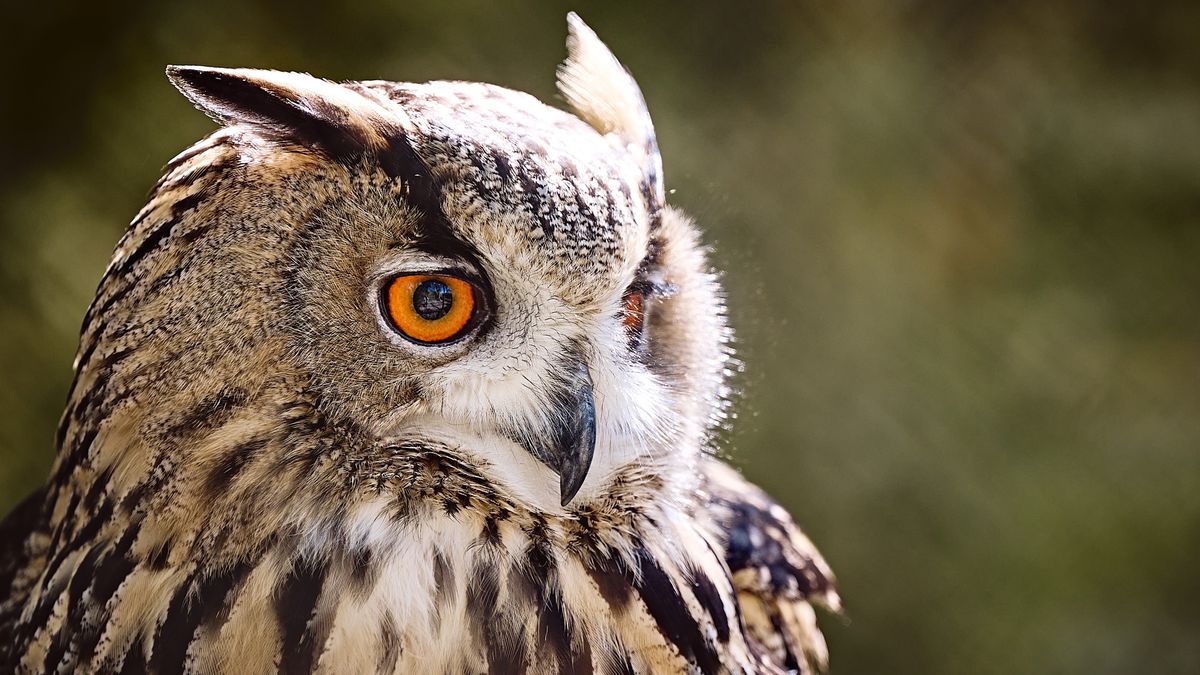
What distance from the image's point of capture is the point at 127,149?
1960 mm

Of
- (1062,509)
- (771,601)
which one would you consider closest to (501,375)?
(771,601)

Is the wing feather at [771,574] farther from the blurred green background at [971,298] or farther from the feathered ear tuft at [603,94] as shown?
the blurred green background at [971,298]

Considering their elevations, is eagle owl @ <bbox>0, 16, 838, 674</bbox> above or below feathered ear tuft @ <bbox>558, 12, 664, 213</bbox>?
below

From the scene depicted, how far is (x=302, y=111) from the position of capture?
29.6 inches

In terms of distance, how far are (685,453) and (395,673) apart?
32 cm

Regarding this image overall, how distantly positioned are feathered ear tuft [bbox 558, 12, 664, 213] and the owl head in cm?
13

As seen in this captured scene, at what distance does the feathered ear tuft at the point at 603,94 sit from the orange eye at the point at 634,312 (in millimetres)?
97

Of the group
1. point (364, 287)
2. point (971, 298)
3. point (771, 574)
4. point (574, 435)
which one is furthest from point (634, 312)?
point (971, 298)

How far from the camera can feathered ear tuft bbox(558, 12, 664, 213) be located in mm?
957

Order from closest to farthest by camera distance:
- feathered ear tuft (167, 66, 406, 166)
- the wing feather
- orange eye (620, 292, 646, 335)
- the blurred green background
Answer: feathered ear tuft (167, 66, 406, 166), orange eye (620, 292, 646, 335), the wing feather, the blurred green background

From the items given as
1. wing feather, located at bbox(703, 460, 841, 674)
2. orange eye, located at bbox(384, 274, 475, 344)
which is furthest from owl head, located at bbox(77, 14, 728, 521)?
wing feather, located at bbox(703, 460, 841, 674)

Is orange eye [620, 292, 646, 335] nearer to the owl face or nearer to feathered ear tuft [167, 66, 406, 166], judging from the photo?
the owl face

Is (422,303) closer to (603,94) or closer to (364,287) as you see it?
(364,287)

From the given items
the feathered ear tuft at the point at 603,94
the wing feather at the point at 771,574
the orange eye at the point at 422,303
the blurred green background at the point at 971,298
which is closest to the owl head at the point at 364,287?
the orange eye at the point at 422,303
